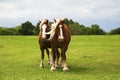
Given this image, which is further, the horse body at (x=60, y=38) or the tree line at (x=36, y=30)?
the tree line at (x=36, y=30)

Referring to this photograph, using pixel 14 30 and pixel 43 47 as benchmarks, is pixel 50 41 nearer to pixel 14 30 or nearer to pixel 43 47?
pixel 43 47

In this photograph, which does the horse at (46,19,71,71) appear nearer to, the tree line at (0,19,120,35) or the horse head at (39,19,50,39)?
the horse head at (39,19,50,39)

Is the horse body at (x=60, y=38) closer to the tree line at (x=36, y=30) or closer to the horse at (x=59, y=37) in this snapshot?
the horse at (x=59, y=37)

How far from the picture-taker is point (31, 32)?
206ft

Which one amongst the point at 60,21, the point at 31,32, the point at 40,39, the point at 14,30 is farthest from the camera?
the point at 14,30

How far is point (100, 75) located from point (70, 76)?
4.27 ft

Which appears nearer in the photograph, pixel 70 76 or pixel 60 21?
pixel 70 76

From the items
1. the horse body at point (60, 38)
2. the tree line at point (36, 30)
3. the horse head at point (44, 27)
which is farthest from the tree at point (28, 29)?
the horse body at point (60, 38)

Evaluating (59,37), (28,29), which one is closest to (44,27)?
(59,37)

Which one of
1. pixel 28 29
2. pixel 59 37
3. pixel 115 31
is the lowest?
pixel 115 31

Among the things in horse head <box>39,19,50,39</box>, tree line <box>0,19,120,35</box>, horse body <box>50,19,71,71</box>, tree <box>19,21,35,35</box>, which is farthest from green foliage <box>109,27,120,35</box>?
horse body <box>50,19,71,71</box>

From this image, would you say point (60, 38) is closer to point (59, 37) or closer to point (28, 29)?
point (59, 37)

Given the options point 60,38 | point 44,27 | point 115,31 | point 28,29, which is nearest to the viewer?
point 60,38

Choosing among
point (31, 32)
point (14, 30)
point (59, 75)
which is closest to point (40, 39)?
point (59, 75)
